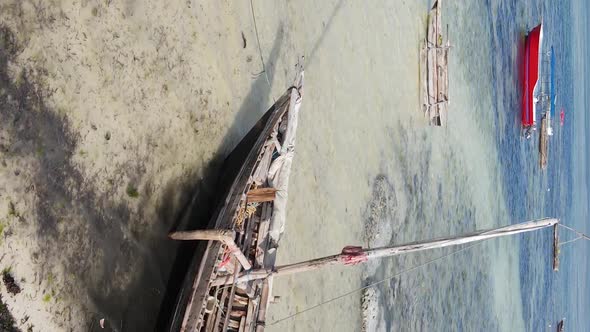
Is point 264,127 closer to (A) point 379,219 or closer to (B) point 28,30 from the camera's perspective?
(B) point 28,30

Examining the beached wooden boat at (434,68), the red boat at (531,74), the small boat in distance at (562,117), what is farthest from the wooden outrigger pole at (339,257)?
the small boat in distance at (562,117)

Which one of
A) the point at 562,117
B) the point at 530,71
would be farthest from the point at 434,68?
the point at 562,117

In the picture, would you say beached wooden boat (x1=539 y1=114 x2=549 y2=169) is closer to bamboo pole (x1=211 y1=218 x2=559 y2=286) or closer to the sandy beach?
the sandy beach

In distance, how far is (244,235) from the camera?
7145 millimetres

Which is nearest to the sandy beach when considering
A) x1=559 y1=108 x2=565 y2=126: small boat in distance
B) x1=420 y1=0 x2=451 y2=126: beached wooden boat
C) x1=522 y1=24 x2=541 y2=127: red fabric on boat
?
x1=420 y1=0 x2=451 y2=126: beached wooden boat

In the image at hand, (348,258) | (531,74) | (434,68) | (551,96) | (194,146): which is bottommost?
(348,258)

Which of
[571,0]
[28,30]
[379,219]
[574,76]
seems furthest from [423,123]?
[571,0]

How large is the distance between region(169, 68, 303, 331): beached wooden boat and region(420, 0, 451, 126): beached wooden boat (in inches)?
268

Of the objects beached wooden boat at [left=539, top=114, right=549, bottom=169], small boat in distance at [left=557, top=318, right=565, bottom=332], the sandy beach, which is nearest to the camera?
the sandy beach

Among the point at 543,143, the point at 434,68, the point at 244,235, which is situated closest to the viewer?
the point at 244,235

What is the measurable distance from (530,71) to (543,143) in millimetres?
2842

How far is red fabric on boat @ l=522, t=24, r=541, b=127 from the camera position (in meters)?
18.9

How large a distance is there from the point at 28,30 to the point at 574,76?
2333cm

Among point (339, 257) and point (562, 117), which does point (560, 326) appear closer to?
point (562, 117)
